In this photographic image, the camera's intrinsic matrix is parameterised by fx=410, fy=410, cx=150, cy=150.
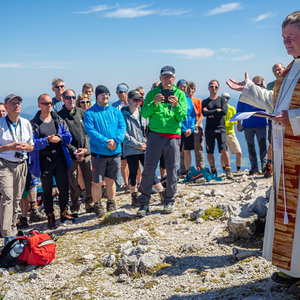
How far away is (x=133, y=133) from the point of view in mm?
9258

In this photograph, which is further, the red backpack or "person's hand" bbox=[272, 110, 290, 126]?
the red backpack

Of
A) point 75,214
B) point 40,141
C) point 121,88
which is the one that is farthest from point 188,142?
point 40,141

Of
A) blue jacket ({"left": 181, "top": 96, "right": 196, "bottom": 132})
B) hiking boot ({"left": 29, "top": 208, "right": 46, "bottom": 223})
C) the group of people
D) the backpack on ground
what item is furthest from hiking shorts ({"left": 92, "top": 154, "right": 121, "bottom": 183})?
blue jacket ({"left": 181, "top": 96, "right": 196, "bottom": 132})

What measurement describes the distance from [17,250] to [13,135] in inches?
72.9

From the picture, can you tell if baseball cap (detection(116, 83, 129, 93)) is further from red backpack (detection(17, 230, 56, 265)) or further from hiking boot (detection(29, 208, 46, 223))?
red backpack (detection(17, 230, 56, 265))

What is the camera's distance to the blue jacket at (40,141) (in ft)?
24.1

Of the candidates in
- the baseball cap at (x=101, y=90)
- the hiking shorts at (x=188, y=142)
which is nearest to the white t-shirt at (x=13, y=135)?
the baseball cap at (x=101, y=90)

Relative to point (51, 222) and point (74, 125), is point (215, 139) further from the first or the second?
point (51, 222)

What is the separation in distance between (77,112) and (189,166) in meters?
4.74

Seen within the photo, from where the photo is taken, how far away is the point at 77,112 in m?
8.46

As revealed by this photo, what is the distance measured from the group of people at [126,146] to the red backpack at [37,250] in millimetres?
642

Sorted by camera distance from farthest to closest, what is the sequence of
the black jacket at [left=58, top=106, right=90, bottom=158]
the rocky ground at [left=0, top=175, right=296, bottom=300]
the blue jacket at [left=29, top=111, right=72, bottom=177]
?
the black jacket at [left=58, top=106, right=90, bottom=158] → the blue jacket at [left=29, top=111, right=72, bottom=177] → the rocky ground at [left=0, top=175, right=296, bottom=300]

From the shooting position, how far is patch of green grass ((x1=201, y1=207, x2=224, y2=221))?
292 inches

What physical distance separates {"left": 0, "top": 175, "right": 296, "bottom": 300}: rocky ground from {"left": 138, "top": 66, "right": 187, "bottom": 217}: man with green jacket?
1.06 metres
